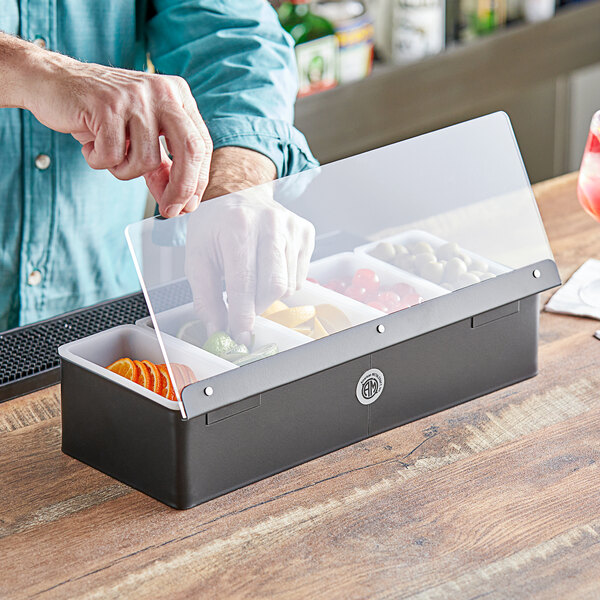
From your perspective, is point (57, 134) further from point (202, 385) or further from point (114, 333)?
point (202, 385)

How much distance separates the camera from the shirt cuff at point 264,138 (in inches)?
54.8

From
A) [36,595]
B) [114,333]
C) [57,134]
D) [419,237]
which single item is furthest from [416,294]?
[57,134]

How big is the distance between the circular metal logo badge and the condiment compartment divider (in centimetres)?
16

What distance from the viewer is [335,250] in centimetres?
113

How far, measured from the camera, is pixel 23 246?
1.58m

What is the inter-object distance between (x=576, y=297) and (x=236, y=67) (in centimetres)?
58

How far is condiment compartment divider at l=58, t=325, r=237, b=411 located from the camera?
1.00 m

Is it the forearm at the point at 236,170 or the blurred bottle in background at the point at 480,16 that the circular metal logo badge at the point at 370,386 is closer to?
the forearm at the point at 236,170

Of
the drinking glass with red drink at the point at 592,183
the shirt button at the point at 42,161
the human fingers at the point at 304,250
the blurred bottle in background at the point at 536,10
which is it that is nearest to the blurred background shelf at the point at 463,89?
the blurred bottle in background at the point at 536,10

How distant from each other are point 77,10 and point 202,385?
30.3 inches

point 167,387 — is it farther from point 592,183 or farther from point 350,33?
point 350,33

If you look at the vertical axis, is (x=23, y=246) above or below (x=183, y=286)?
below

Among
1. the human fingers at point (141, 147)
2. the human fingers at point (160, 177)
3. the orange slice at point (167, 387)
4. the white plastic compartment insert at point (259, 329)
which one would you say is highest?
→ the human fingers at point (141, 147)

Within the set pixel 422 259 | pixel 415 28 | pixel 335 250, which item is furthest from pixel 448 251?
pixel 415 28
